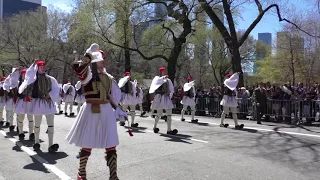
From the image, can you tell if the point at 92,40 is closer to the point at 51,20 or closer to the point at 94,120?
the point at 51,20

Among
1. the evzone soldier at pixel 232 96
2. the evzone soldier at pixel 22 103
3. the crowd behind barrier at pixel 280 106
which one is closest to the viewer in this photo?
the evzone soldier at pixel 22 103

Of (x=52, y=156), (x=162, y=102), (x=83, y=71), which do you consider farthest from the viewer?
(x=162, y=102)

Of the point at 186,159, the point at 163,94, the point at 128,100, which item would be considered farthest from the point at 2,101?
the point at 186,159

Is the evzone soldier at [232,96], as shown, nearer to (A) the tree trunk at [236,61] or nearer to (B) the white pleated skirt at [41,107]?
(B) the white pleated skirt at [41,107]

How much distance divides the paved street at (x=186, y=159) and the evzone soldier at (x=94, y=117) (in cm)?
107

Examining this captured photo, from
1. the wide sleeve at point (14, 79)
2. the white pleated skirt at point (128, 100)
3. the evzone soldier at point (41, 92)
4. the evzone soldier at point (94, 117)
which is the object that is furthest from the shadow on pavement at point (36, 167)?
the white pleated skirt at point (128, 100)

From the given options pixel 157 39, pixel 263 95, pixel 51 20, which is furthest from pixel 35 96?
pixel 51 20

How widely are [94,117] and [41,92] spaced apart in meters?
4.08

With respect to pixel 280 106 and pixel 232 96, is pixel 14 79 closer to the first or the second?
pixel 232 96

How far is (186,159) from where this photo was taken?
26.9 ft

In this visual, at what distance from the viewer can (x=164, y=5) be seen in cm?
2991

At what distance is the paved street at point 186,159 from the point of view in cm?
691

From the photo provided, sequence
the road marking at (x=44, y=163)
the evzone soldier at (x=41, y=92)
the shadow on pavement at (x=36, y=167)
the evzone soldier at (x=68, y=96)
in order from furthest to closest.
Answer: the evzone soldier at (x=68, y=96) → the evzone soldier at (x=41, y=92) → the shadow on pavement at (x=36, y=167) → the road marking at (x=44, y=163)

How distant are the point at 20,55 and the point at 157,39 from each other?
24.9 meters
